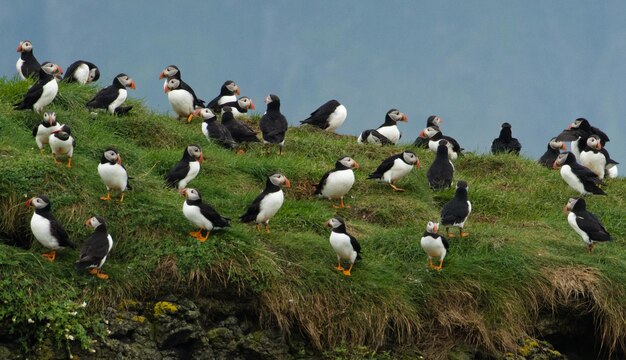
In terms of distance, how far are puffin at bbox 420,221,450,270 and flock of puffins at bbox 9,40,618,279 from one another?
0.4 inches

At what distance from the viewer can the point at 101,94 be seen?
1659 cm

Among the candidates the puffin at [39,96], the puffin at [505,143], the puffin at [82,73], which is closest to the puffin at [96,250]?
the puffin at [39,96]

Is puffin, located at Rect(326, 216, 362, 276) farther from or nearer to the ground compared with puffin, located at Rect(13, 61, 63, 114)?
nearer to the ground

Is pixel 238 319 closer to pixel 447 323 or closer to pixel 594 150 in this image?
pixel 447 323

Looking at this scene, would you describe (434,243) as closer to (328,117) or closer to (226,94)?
(328,117)

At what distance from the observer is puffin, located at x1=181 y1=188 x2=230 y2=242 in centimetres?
1129

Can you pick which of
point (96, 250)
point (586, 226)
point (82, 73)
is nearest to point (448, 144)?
point (586, 226)

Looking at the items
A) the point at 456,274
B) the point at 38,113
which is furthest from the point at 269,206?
the point at 38,113

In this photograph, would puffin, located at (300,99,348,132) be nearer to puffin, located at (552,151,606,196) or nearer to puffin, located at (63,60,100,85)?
puffin, located at (63,60,100,85)

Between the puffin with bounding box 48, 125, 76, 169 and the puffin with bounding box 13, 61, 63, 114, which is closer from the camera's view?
the puffin with bounding box 48, 125, 76, 169

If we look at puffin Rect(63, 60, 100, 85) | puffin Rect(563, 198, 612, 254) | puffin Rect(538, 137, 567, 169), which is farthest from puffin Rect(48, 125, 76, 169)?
puffin Rect(538, 137, 567, 169)

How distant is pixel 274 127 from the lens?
16406 mm

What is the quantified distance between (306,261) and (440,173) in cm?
441

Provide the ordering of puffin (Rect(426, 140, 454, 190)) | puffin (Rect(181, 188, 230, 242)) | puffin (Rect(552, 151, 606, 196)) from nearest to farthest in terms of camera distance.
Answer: puffin (Rect(181, 188, 230, 242)) → puffin (Rect(426, 140, 454, 190)) → puffin (Rect(552, 151, 606, 196))
